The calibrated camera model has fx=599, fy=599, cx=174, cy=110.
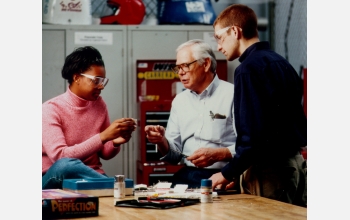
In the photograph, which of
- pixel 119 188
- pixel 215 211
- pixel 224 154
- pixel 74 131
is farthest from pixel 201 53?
pixel 215 211

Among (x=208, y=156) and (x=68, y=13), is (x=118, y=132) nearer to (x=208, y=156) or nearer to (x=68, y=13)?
(x=208, y=156)

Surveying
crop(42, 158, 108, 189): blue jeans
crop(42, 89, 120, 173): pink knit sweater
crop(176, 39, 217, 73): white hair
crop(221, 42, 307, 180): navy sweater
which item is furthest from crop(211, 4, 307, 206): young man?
crop(42, 89, 120, 173): pink knit sweater

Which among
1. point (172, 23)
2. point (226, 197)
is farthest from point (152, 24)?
point (226, 197)

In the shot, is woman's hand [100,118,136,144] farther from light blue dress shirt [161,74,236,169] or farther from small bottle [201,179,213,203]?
small bottle [201,179,213,203]

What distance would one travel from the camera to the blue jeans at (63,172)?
7.80ft

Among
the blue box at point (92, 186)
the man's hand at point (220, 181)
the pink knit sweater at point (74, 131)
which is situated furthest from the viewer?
the pink knit sweater at point (74, 131)

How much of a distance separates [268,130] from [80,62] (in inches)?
54.9

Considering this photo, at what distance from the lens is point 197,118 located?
3146 mm

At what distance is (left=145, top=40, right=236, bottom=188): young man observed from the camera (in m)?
3.00

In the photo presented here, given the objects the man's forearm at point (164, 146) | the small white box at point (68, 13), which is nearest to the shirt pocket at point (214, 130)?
the man's forearm at point (164, 146)

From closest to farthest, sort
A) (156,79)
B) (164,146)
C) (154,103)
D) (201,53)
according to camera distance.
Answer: (164,146) → (201,53) → (154,103) → (156,79)

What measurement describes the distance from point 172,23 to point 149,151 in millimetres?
923

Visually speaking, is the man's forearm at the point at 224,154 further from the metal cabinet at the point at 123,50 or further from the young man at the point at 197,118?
the metal cabinet at the point at 123,50
